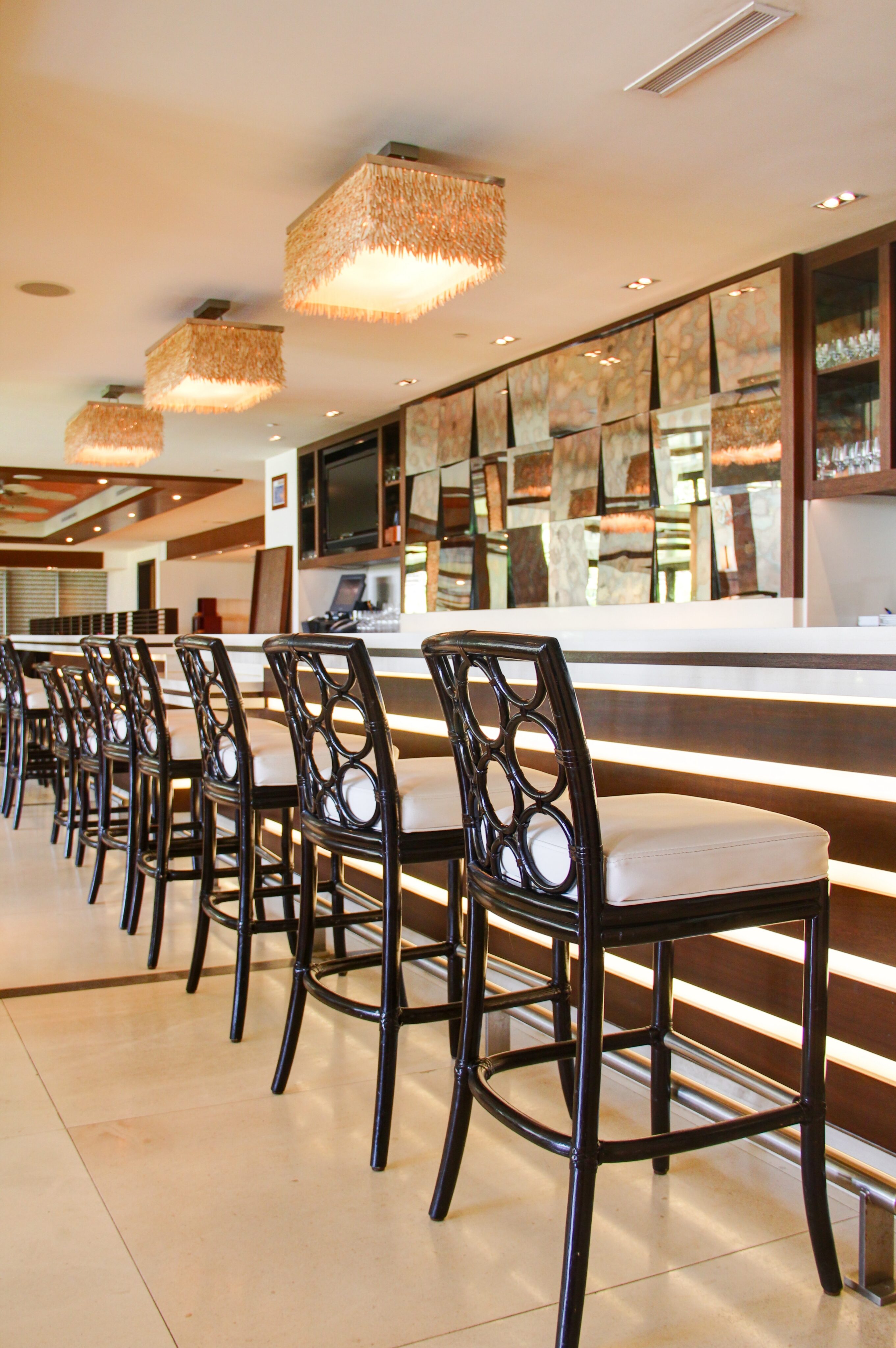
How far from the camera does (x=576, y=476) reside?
20.6 ft

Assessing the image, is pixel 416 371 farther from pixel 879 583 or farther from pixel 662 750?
pixel 662 750

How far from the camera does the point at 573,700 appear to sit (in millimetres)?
1499

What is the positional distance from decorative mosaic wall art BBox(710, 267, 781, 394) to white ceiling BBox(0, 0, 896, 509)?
0.13 meters

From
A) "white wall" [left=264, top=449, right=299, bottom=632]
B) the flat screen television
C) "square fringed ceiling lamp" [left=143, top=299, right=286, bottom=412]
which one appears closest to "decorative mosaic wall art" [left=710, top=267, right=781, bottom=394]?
"square fringed ceiling lamp" [left=143, top=299, right=286, bottom=412]

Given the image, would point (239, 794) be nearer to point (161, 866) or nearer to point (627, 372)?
point (161, 866)

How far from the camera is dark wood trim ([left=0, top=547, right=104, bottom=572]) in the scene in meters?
19.6

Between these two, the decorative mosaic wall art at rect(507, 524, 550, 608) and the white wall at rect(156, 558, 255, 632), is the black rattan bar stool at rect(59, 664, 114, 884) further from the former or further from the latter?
the white wall at rect(156, 558, 255, 632)

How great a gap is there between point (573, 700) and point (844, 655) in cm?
64

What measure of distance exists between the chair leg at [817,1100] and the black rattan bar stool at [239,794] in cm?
150

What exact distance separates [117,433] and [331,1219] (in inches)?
234

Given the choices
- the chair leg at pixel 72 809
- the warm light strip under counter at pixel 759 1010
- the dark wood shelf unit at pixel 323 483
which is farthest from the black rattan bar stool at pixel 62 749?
the dark wood shelf unit at pixel 323 483

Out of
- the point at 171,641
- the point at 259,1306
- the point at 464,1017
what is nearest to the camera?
the point at 259,1306

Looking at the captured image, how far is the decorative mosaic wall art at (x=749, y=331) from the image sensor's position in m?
4.93

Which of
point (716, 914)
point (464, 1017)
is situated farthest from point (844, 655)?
point (464, 1017)
